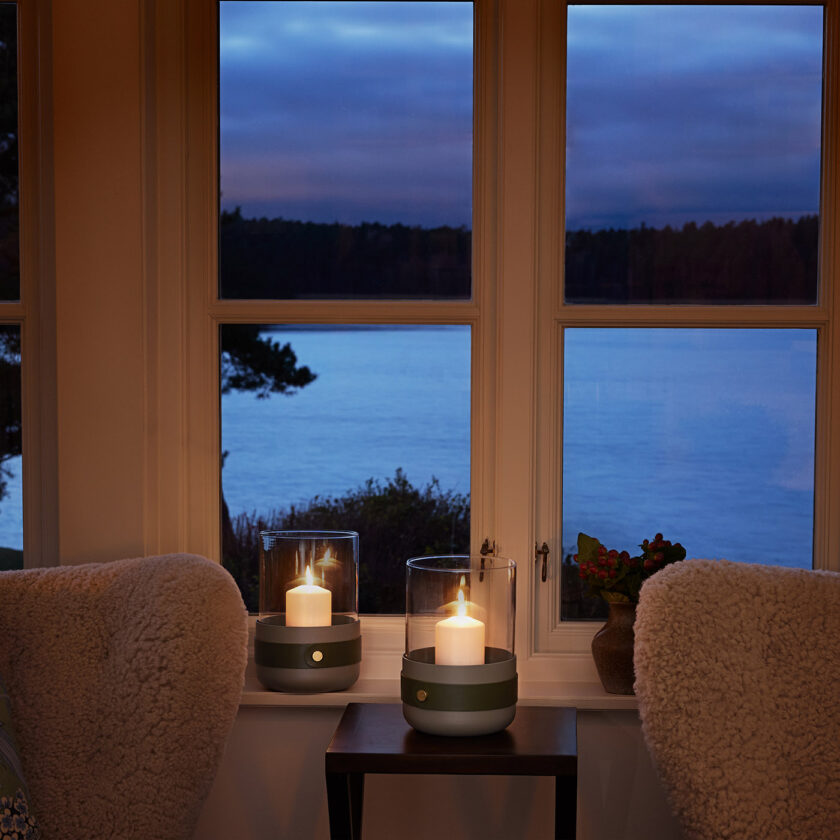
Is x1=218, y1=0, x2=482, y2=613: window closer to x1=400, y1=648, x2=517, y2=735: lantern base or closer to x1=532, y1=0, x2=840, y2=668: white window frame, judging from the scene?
x1=532, y1=0, x2=840, y2=668: white window frame

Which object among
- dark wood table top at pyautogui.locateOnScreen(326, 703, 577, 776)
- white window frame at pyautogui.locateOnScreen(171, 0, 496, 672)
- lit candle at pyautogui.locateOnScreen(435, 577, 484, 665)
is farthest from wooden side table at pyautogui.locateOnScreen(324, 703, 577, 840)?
white window frame at pyautogui.locateOnScreen(171, 0, 496, 672)

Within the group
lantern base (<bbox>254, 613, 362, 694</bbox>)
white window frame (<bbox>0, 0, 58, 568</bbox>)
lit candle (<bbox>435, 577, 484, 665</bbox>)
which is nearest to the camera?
lit candle (<bbox>435, 577, 484, 665</bbox>)

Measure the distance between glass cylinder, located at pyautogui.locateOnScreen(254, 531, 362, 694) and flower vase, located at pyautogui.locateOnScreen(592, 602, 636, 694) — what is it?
0.47 m

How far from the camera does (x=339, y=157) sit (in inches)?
79.0

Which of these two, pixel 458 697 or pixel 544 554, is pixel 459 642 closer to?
pixel 458 697

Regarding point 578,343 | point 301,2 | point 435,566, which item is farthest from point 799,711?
point 301,2

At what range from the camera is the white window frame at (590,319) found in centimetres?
192

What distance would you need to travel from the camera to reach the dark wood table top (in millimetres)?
1422

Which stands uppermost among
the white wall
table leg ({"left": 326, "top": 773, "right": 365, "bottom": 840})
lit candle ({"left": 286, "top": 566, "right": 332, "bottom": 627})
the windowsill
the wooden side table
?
lit candle ({"left": 286, "top": 566, "right": 332, "bottom": 627})

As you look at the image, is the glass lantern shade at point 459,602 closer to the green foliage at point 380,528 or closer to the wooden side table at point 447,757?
the wooden side table at point 447,757

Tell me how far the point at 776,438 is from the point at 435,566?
0.82m

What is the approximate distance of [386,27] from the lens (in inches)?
78.7

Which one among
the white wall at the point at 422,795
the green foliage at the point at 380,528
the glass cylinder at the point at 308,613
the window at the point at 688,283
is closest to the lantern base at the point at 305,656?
the glass cylinder at the point at 308,613

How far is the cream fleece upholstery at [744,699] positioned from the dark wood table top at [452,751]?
155 millimetres
